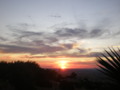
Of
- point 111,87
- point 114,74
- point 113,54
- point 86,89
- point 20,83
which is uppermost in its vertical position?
point 113,54

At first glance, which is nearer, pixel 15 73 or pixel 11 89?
pixel 11 89

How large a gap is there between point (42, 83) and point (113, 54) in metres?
16.3

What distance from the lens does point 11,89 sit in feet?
48.5

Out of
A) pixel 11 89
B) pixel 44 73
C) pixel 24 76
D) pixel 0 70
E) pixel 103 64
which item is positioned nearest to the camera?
pixel 103 64

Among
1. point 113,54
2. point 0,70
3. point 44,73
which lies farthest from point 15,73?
point 113,54

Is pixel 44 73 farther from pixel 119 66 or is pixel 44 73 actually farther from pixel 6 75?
pixel 119 66

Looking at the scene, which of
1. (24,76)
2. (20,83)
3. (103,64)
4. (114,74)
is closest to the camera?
(114,74)

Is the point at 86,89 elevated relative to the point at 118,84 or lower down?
lower down

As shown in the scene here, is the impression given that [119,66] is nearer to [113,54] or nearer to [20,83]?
[113,54]

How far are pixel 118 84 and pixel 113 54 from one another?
2.84 ft

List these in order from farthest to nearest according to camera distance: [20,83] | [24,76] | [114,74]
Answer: [24,76] < [20,83] < [114,74]

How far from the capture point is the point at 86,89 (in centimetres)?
2000

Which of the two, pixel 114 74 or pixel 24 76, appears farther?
pixel 24 76

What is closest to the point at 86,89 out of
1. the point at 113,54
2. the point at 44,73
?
the point at 44,73
